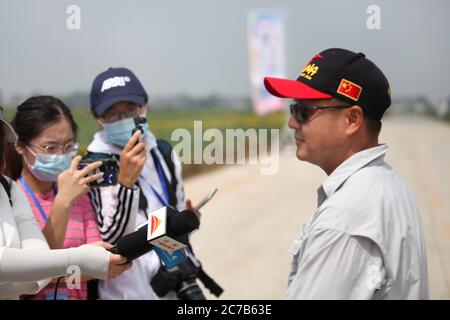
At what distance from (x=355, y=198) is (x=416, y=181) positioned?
14492 millimetres

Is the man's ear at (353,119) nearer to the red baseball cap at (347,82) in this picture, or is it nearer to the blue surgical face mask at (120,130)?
the red baseball cap at (347,82)

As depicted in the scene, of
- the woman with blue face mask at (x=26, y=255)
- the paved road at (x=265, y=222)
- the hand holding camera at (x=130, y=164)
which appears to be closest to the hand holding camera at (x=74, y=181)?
the hand holding camera at (x=130, y=164)

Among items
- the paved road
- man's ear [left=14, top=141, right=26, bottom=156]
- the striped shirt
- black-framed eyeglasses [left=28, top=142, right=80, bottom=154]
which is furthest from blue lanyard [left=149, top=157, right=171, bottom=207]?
the paved road

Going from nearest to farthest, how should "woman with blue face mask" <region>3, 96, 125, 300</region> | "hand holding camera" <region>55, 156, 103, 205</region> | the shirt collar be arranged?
the shirt collar → "hand holding camera" <region>55, 156, 103, 205</region> → "woman with blue face mask" <region>3, 96, 125, 300</region>

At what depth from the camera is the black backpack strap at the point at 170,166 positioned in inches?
124

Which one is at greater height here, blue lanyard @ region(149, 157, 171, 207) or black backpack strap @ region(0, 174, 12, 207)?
black backpack strap @ region(0, 174, 12, 207)

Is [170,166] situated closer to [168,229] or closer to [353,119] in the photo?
[168,229]

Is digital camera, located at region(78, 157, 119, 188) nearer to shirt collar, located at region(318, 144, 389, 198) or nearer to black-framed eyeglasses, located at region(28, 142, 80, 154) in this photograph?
black-framed eyeglasses, located at region(28, 142, 80, 154)

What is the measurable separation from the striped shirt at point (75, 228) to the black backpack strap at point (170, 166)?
1.39 feet

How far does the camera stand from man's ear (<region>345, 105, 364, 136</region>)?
6.43 feet

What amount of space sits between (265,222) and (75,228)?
718cm

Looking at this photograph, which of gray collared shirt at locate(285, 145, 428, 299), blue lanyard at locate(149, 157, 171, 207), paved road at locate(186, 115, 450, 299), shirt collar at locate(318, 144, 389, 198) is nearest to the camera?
gray collared shirt at locate(285, 145, 428, 299)

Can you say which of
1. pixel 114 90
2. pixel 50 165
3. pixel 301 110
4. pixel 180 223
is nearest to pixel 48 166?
pixel 50 165

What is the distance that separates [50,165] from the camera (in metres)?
2.96
